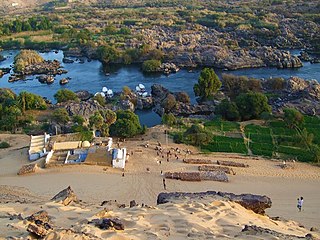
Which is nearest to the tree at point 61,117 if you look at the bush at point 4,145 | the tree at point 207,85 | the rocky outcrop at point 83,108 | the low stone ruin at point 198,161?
the rocky outcrop at point 83,108

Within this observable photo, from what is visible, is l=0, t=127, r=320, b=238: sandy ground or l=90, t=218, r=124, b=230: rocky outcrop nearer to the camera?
l=90, t=218, r=124, b=230: rocky outcrop

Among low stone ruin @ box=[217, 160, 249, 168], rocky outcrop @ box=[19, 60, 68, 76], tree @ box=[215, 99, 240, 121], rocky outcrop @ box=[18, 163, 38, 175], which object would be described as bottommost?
rocky outcrop @ box=[19, 60, 68, 76]

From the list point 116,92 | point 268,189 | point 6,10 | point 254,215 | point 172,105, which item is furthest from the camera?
point 6,10

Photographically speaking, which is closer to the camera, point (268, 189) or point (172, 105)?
point (268, 189)

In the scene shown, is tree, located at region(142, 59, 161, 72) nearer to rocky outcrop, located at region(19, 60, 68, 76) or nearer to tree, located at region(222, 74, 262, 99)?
rocky outcrop, located at region(19, 60, 68, 76)

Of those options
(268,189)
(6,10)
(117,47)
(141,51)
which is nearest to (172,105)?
(268,189)

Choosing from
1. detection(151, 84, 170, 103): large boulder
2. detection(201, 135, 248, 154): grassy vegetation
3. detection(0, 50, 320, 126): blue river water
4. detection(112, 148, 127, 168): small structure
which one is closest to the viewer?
detection(112, 148, 127, 168): small structure

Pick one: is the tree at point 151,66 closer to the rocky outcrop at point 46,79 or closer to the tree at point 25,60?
the rocky outcrop at point 46,79

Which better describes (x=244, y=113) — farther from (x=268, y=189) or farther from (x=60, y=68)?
(x=60, y=68)

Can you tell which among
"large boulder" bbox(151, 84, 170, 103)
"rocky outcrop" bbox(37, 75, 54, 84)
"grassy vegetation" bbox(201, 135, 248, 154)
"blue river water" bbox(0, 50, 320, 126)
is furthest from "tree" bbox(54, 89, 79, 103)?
"grassy vegetation" bbox(201, 135, 248, 154)
